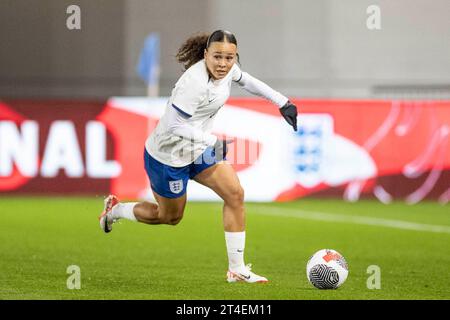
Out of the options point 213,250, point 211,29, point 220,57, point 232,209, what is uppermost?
point 220,57

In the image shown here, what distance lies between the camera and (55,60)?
20891mm

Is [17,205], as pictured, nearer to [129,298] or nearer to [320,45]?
[320,45]

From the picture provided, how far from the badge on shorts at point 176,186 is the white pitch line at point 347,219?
579 centimetres

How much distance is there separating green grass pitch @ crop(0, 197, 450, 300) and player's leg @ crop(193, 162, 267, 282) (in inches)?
6.5

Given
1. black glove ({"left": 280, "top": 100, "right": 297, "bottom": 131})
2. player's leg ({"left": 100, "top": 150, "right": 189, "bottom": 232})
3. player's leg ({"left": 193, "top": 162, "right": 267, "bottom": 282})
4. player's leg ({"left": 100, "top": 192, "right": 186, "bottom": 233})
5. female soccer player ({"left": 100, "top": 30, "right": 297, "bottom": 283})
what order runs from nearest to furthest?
1. female soccer player ({"left": 100, "top": 30, "right": 297, "bottom": 283})
2. player's leg ({"left": 193, "top": 162, "right": 267, "bottom": 282})
3. player's leg ({"left": 100, "top": 150, "right": 189, "bottom": 232})
4. player's leg ({"left": 100, "top": 192, "right": 186, "bottom": 233})
5. black glove ({"left": 280, "top": 100, "right": 297, "bottom": 131})

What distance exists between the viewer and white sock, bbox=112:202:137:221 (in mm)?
9289

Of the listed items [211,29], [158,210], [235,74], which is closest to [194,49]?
[235,74]

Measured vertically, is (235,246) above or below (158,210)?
below

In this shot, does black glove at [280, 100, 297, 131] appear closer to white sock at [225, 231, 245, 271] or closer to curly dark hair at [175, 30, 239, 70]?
curly dark hair at [175, 30, 239, 70]

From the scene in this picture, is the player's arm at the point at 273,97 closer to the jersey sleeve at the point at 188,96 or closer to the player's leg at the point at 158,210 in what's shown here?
the jersey sleeve at the point at 188,96

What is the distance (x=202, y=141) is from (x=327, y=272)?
1308mm

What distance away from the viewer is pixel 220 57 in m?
8.12

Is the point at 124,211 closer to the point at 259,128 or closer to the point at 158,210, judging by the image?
the point at 158,210

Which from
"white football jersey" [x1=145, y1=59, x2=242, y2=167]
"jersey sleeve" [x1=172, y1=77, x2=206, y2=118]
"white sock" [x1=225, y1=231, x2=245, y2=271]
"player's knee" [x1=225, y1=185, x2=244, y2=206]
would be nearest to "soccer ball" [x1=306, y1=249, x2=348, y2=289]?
"white sock" [x1=225, y1=231, x2=245, y2=271]
